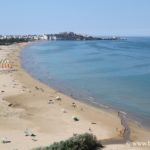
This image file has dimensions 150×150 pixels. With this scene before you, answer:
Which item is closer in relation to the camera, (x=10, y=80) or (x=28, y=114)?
(x=28, y=114)

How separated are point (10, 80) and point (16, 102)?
12.1m

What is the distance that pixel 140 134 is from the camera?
851 inches

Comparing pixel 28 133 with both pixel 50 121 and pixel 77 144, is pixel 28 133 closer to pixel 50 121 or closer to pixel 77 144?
pixel 50 121

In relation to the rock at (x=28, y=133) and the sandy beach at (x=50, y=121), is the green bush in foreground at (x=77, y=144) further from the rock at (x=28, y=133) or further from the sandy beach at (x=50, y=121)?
the rock at (x=28, y=133)

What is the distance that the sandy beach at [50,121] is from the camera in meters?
19.3

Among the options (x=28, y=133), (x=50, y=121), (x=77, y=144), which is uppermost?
(x=77, y=144)

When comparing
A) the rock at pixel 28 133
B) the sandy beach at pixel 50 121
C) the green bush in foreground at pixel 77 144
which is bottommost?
the sandy beach at pixel 50 121

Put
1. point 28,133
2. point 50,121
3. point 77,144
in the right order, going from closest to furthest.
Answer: point 77,144 < point 28,133 < point 50,121

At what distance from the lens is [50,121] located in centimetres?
2342

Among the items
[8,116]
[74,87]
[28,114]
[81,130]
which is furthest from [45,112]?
[74,87]

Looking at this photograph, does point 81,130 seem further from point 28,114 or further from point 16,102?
point 16,102

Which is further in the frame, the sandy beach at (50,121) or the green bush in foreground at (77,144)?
the sandy beach at (50,121)

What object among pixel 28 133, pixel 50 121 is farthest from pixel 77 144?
pixel 50 121

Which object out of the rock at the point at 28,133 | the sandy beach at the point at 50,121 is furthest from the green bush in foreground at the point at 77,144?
the rock at the point at 28,133
